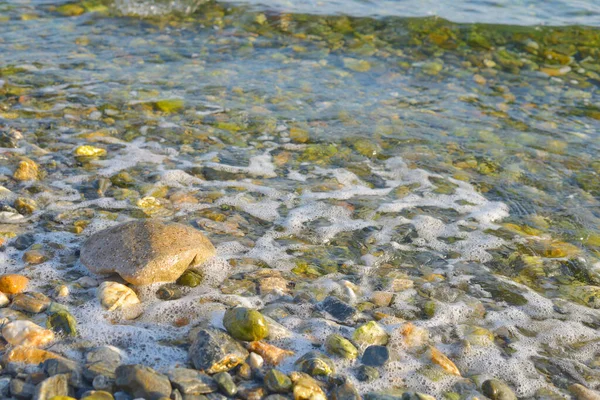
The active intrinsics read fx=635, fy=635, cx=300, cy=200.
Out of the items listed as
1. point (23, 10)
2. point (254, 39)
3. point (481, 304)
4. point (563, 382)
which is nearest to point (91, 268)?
point (481, 304)

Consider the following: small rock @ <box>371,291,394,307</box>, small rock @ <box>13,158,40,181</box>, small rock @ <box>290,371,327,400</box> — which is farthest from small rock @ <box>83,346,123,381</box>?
small rock @ <box>13,158,40,181</box>

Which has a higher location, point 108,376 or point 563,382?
point 108,376

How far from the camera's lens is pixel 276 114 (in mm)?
5688

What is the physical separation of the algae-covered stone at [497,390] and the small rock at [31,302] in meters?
1.92

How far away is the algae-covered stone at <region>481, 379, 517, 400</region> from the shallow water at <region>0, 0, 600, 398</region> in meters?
0.04

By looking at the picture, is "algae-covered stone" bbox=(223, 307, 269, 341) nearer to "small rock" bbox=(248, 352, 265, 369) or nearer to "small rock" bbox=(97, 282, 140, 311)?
"small rock" bbox=(248, 352, 265, 369)

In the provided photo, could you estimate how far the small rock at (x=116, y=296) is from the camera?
2879 mm

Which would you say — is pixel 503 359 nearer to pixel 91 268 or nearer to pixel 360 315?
pixel 360 315

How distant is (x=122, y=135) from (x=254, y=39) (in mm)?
3258

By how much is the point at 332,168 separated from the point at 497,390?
2.50 metres

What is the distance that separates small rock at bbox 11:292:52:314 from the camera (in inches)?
110

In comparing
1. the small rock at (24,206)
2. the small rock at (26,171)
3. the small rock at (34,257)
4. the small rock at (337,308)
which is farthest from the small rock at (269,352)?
the small rock at (26,171)

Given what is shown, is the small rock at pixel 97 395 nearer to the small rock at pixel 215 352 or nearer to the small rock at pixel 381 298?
the small rock at pixel 215 352

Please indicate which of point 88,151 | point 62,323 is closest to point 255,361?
point 62,323
